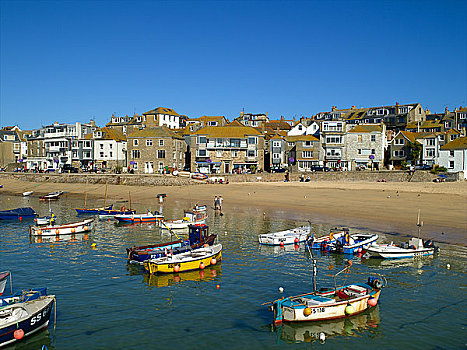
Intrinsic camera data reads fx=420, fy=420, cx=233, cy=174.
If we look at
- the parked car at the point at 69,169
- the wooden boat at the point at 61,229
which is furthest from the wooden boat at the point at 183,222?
the parked car at the point at 69,169

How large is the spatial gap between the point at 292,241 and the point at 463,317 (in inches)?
562

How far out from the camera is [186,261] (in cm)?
2381

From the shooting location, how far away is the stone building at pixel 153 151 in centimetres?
8231

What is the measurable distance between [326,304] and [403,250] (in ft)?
37.2

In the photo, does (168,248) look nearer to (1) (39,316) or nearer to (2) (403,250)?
(1) (39,316)

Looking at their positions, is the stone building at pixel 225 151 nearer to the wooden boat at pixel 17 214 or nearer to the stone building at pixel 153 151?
the stone building at pixel 153 151

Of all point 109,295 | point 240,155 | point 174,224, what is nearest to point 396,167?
point 240,155

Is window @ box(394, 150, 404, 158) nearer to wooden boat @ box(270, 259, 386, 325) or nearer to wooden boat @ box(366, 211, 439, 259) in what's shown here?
wooden boat @ box(366, 211, 439, 259)

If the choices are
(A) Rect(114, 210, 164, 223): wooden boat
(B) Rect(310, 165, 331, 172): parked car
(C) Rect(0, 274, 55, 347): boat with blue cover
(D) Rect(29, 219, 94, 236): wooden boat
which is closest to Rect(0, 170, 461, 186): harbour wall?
(B) Rect(310, 165, 331, 172): parked car

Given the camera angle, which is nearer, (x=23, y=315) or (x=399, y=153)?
(x=23, y=315)

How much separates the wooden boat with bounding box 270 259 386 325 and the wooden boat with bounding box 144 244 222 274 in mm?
7573

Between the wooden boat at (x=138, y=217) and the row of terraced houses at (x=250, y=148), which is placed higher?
the row of terraced houses at (x=250, y=148)

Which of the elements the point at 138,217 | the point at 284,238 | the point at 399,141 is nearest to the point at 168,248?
the point at 284,238

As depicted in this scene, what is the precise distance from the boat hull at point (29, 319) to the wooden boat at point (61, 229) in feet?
61.5
